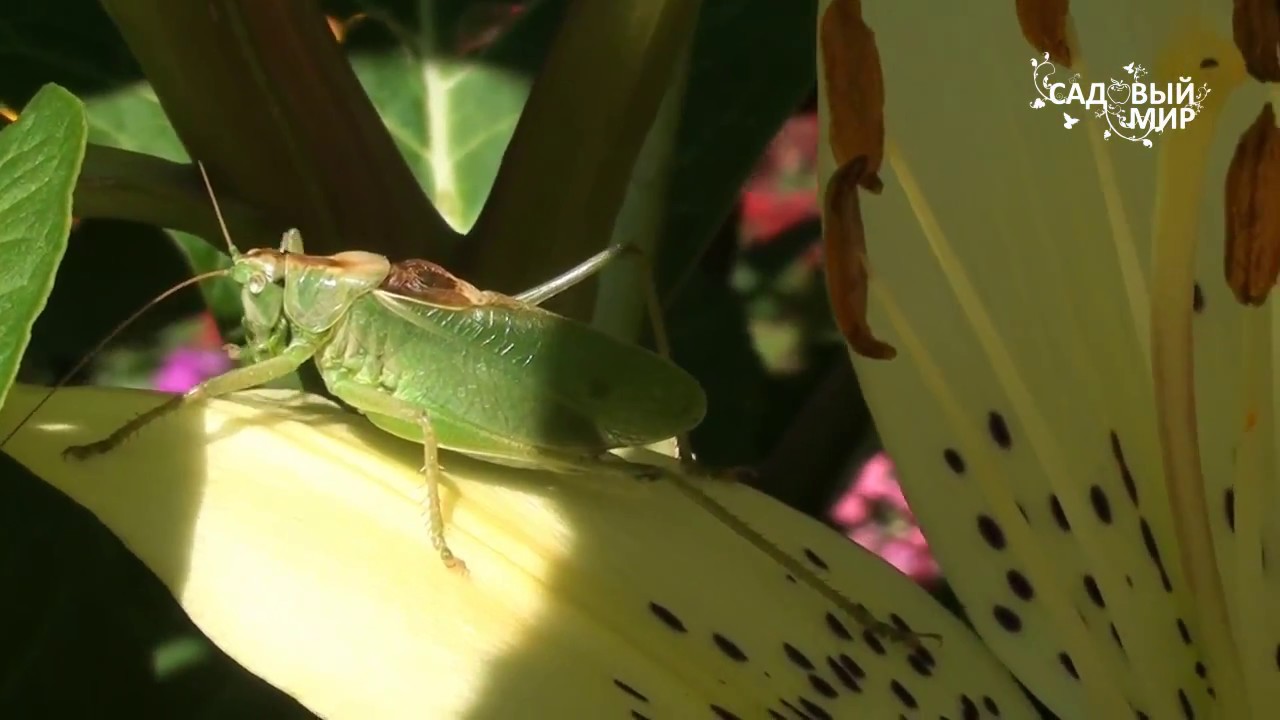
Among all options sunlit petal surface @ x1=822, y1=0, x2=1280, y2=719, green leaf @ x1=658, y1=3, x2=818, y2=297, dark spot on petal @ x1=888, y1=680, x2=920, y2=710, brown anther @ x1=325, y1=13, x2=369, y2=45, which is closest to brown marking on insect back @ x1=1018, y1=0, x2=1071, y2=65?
sunlit petal surface @ x1=822, y1=0, x2=1280, y2=719

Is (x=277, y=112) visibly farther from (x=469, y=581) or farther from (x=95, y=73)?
(x=95, y=73)

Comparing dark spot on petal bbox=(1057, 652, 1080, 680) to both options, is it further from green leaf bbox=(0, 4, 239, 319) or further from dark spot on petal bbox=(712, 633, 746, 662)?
green leaf bbox=(0, 4, 239, 319)

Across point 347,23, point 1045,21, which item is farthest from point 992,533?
point 347,23

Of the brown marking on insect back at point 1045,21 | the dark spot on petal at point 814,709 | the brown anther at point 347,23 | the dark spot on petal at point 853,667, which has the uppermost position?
the brown marking on insect back at point 1045,21

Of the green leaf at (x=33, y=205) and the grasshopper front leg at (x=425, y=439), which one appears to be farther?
the grasshopper front leg at (x=425, y=439)

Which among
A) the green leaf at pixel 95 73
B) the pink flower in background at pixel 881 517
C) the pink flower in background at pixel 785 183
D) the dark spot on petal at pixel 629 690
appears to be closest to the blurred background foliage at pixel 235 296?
the green leaf at pixel 95 73

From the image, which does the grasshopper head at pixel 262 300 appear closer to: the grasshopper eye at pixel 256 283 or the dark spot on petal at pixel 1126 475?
the grasshopper eye at pixel 256 283

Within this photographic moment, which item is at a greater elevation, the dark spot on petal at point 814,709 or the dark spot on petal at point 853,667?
the dark spot on petal at point 853,667
